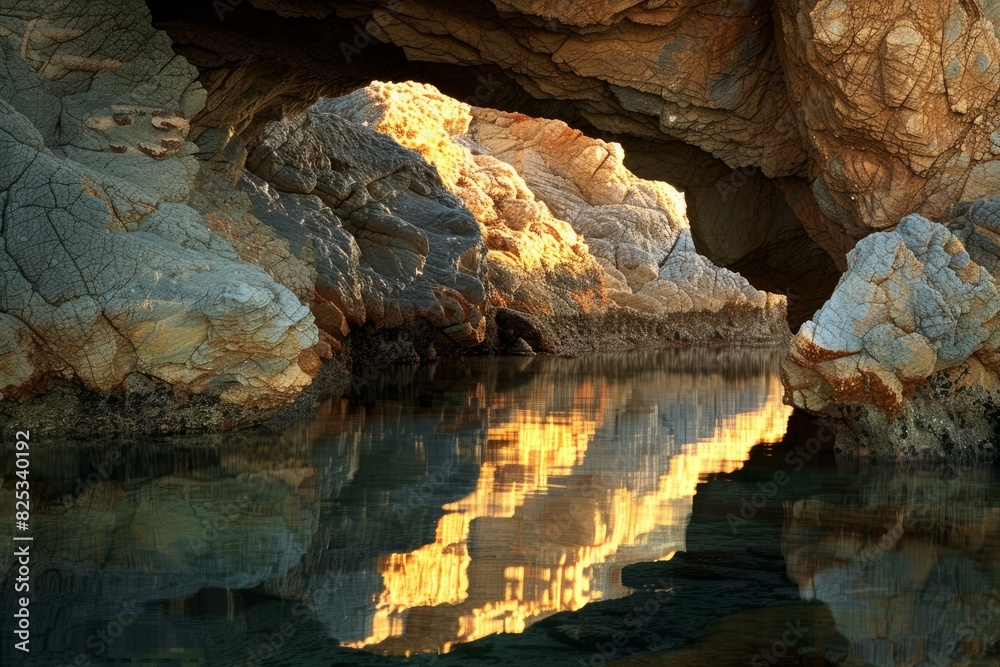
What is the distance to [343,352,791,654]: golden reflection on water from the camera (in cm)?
507

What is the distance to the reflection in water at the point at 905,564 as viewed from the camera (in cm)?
476

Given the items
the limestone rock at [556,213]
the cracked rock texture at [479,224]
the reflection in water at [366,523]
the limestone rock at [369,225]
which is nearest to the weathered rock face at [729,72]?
the limestone rock at [369,225]

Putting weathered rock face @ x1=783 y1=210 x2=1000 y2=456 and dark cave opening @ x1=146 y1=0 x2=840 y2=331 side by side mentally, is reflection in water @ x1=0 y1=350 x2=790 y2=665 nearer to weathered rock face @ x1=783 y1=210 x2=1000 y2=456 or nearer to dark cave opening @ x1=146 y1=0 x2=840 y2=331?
weathered rock face @ x1=783 y1=210 x2=1000 y2=456

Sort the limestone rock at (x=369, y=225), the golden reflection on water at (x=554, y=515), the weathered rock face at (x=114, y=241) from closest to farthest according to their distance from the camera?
the golden reflection on water at (x=554, y=515) → the weathered rock face at (x=114, y=241) → the limestone rock at (x=369, y=225)

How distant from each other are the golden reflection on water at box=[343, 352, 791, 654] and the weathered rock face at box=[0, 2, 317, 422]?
2.60 m

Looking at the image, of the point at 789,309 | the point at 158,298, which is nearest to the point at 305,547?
the point at 158,298

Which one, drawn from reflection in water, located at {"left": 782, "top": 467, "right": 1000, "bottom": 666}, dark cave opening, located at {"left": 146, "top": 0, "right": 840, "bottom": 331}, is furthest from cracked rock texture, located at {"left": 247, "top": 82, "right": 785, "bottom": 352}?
reflection in water, located at {"left": 782, "top": 467, "right": 1000, "bottom": 666}

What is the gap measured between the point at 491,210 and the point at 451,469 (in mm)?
22620

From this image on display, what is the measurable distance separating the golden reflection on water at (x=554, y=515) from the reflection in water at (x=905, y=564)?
0.87m

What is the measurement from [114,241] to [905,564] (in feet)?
22.9

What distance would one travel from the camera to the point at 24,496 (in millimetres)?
7113

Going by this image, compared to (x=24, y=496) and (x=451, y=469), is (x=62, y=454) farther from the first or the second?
(x=451, y=469)

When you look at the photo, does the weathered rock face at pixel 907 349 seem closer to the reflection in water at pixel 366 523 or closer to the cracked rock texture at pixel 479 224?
the reflection in water at pixel 366 523

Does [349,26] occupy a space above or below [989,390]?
above
